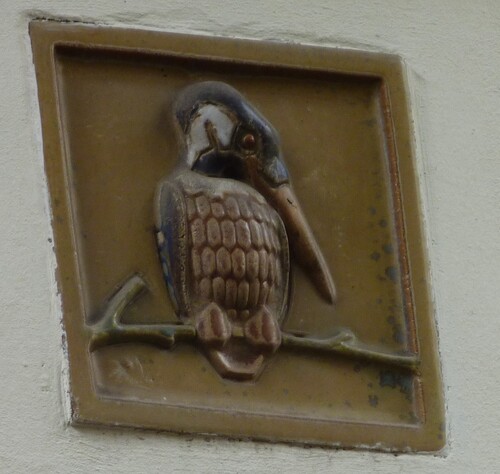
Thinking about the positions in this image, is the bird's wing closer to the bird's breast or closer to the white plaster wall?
the bird's breast

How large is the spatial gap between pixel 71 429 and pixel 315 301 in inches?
15.1

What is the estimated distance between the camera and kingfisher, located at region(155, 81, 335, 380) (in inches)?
102

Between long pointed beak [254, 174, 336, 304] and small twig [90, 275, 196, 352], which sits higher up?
long pointed beak [254, 174, 336, 304]

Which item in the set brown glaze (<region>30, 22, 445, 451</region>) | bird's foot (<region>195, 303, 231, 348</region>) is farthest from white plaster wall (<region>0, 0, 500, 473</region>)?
bird's foot (<region>195, 303, 231, 348</region>)

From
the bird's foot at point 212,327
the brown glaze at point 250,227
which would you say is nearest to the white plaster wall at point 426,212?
the brown glaze at point 250,227

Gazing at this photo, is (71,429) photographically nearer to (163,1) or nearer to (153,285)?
(153,285)

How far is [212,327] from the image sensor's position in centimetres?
257

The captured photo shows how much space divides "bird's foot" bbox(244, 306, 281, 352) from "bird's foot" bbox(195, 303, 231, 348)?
28mm

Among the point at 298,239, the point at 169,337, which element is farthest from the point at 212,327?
the point at 298,239

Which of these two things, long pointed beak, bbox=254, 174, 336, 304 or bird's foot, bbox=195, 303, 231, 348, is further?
long pointed beak, bbox=254, 174, 336, 304

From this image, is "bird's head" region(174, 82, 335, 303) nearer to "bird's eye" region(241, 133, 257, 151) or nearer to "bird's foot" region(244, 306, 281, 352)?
"bird's eye" region(241, 133, 257, 151)

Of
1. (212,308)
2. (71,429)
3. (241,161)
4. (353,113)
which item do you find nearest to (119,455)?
(71,429)

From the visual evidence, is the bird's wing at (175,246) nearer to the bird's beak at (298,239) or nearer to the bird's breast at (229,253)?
the bird's breast at (229,253)

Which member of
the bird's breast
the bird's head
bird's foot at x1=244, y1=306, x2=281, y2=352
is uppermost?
the bird's head
